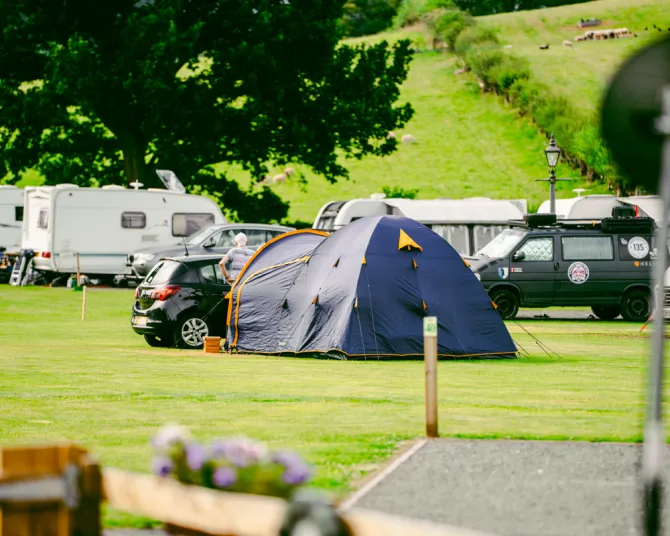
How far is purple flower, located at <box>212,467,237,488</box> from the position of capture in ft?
17.1

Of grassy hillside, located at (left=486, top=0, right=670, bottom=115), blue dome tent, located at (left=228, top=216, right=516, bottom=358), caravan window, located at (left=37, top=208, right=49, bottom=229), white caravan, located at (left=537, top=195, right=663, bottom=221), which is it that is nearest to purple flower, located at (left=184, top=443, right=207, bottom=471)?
blue dome tent, located at (left=228, top=216, right=516, bottom=358)

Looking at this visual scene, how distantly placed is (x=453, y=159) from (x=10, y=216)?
133 ft

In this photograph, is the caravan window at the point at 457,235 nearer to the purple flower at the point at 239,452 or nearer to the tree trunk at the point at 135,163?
the tree trunk at the point at 135,163

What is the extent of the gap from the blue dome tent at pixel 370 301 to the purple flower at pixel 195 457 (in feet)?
38.5

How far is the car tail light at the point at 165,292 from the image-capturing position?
19312 millimetres

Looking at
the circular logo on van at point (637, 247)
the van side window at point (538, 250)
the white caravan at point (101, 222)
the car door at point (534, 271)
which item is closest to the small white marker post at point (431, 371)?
the car door at point (534, 271)

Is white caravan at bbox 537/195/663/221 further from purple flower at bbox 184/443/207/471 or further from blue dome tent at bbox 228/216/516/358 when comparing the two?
purple flower at bbox 184/443/207/471

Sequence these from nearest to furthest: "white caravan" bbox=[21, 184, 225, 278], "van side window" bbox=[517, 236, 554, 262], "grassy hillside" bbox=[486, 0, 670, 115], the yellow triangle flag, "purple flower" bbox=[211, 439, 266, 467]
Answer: "purple flower" bbox=[211, 439, 266, 467]
the yellow triangle flag
"van side window" bbox=[517, 236, 554, 262]
"white caravan" bbox=[21, 184, 225, 278]
"grassy hillside" bbox=[486, 0, 670, 115]

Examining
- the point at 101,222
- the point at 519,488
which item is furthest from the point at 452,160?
the point at 519,488

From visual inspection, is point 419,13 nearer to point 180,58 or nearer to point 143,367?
point 180,58

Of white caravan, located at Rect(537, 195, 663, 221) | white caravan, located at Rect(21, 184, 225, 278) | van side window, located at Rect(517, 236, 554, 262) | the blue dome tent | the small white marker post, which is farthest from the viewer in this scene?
white caravan, located at Rect(21, 184, 225, 278)

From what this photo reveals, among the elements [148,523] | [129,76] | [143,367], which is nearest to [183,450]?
[148,523]

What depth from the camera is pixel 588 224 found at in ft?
90.3

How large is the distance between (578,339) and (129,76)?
819 inches
